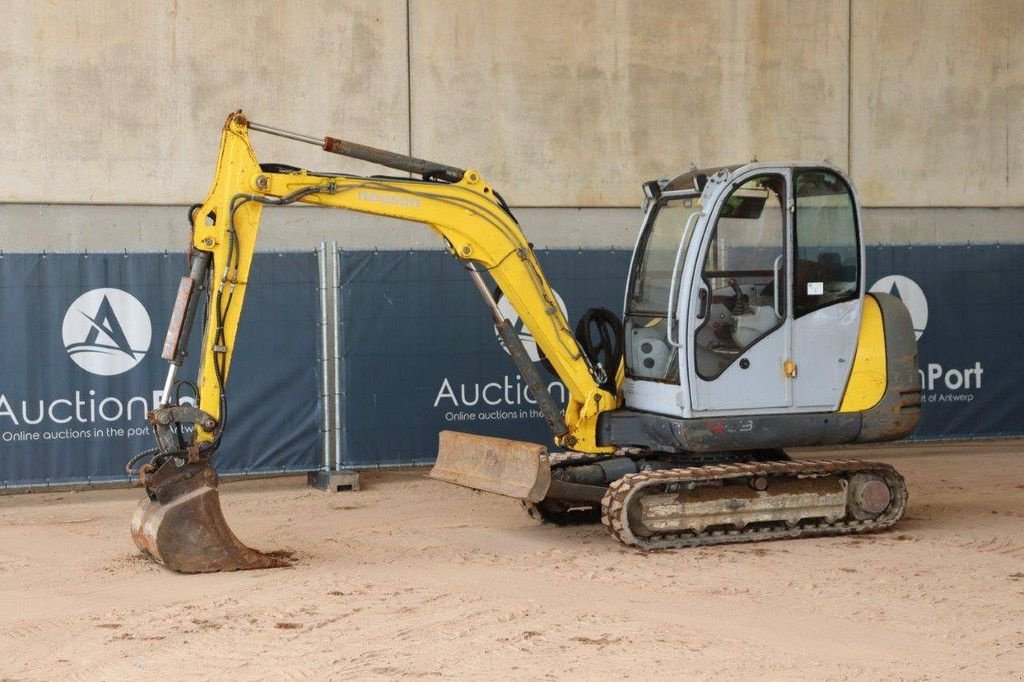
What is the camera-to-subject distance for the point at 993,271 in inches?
550

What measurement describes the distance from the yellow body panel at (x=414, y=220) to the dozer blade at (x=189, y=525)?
279 millimetres

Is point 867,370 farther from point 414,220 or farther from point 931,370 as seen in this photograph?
point 931,370

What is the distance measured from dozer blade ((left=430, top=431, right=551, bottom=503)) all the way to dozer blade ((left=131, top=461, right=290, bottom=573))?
1.79 m

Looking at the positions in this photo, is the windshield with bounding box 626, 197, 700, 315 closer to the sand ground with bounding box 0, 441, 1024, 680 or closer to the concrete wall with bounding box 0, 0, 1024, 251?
the sand ground with bounding box 0, 441, 1024, 680

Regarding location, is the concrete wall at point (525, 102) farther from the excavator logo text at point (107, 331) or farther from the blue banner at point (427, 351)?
the excavator logo text at point (107, 331)

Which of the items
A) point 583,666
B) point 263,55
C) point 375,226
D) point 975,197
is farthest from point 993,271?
point 583,666

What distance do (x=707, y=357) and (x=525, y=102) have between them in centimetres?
597

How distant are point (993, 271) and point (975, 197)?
6.24 ft

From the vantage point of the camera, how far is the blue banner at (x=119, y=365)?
11.3m

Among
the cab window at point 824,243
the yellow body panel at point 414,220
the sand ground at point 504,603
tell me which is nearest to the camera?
the sand ground at point 504,603

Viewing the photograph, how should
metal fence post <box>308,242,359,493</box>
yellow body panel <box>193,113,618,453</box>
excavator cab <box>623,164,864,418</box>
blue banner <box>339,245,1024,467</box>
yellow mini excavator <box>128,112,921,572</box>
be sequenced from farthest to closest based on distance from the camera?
blue banner <box>339,245,1024,467</box>
metal fence post <box>308,242,359,493</box>
excavator cab <box>623,164,864,418</box>
yellow mini excavator <box>128,112,921,572</box>
yellow body panel <box>193,113,618,453</box>

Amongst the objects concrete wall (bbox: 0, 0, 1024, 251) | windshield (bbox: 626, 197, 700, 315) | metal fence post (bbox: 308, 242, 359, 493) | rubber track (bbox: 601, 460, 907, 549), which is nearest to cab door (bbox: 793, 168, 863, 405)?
rubber track (bbox: 601, 460, 907, 549)

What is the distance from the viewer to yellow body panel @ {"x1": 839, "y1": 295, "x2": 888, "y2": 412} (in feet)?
30.6

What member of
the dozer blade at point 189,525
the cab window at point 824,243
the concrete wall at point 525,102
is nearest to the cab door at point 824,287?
the cab window at point 824,243
